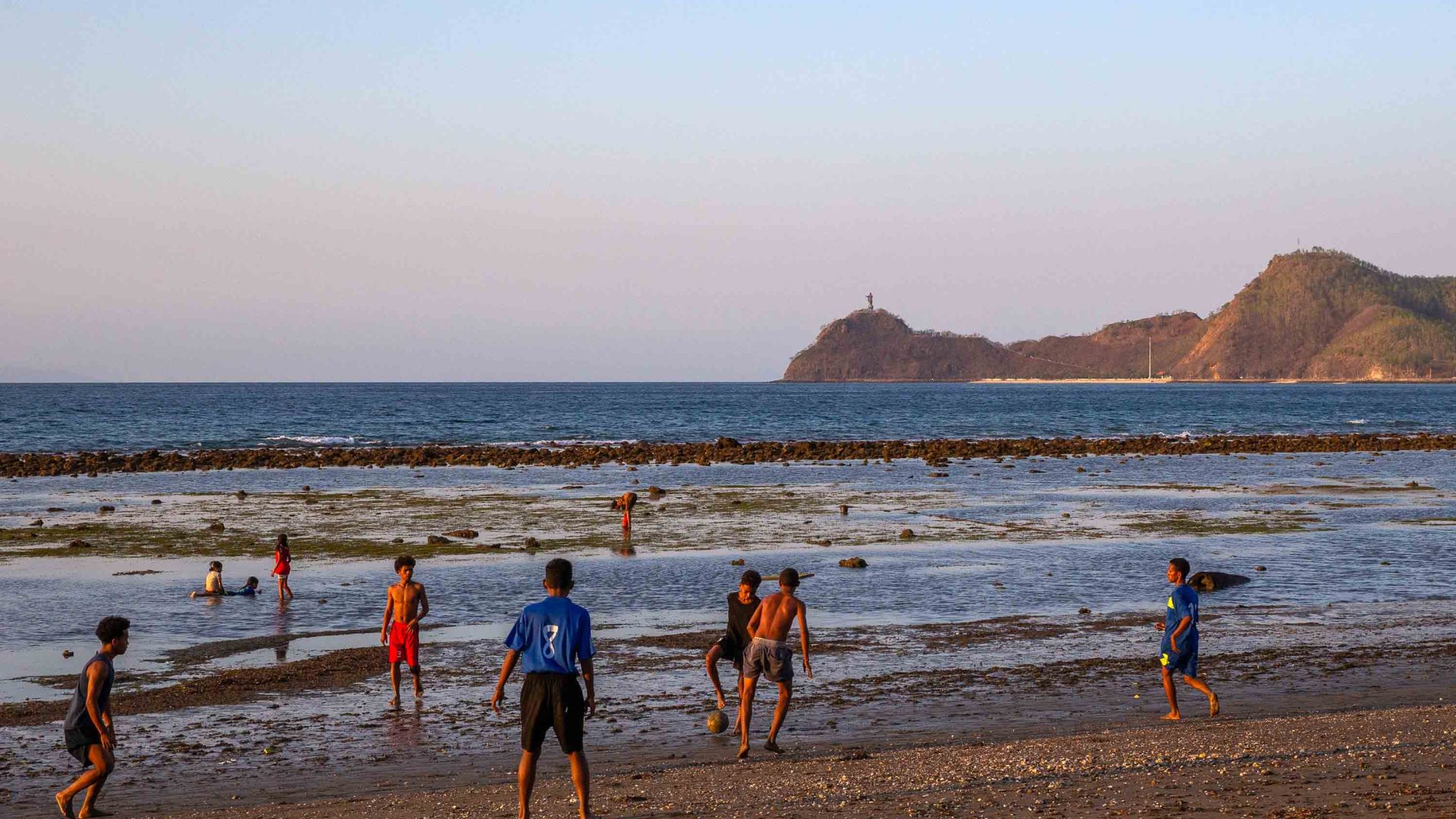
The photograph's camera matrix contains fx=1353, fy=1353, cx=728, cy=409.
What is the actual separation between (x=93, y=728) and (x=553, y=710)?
12.3ft

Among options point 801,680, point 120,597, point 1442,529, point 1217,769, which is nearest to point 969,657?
point 801,680

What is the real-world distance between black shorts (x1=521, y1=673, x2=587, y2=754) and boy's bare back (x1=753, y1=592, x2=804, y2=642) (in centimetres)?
299

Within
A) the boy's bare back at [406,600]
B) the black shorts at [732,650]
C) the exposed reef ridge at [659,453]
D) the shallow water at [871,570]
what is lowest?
the shallow water at [871,570]

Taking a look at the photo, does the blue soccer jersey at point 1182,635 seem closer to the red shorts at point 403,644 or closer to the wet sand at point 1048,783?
the wet sand at point 1048,783

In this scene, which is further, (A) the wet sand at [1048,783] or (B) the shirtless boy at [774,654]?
(B) the shirtless boy at [774,654]

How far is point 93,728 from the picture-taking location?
10273 millimetres

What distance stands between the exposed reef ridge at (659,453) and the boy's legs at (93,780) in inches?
1906

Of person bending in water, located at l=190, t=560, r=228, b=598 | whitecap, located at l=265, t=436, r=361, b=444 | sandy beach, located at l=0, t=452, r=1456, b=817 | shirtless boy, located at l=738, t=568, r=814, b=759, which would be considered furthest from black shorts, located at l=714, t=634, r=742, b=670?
whitecap, located at l=265, t=436, r=361, b=444

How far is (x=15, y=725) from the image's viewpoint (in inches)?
522

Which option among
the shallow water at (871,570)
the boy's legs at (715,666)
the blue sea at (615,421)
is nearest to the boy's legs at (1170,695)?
the boy's legs at (715,666)

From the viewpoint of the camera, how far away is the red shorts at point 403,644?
14.4 m

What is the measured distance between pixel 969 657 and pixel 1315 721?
4.82 metres

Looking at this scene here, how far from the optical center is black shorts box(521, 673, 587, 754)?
30.5ft

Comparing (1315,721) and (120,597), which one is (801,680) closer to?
(1315,721)
